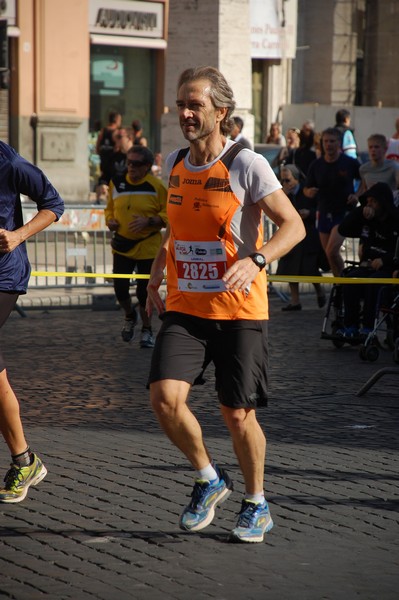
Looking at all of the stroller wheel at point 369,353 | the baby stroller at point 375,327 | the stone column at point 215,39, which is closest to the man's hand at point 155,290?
the baby stroller at point 375,327

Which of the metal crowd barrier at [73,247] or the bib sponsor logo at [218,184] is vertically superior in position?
the bib sponsor logo at [218,184]

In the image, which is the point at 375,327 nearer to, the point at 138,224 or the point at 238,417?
the point at 138,224

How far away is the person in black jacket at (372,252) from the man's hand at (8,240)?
6006 millimetres

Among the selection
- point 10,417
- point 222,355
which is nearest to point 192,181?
point 222,355

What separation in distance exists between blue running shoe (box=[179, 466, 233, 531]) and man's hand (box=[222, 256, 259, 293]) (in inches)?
36.2

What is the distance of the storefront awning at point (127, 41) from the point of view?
3116 centimetres

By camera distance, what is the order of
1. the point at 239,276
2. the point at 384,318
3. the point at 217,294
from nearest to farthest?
the point at 239,276
the point at 217,294
the point at 384,318

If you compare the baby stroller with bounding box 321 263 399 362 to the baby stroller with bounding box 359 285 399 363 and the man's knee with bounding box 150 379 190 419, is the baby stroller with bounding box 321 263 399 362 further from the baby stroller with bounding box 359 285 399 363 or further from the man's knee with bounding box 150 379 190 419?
the man's knee with bounding box 150 379 190 419

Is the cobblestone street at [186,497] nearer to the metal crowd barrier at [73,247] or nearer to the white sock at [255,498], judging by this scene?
the white sock at [255,498]

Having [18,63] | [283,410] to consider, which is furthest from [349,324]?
[18,63]

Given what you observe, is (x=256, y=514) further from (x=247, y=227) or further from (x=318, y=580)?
(x=247, y=227)

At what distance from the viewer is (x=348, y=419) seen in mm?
8750

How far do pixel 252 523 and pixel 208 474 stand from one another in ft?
0.98

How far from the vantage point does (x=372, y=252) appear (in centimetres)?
1208
